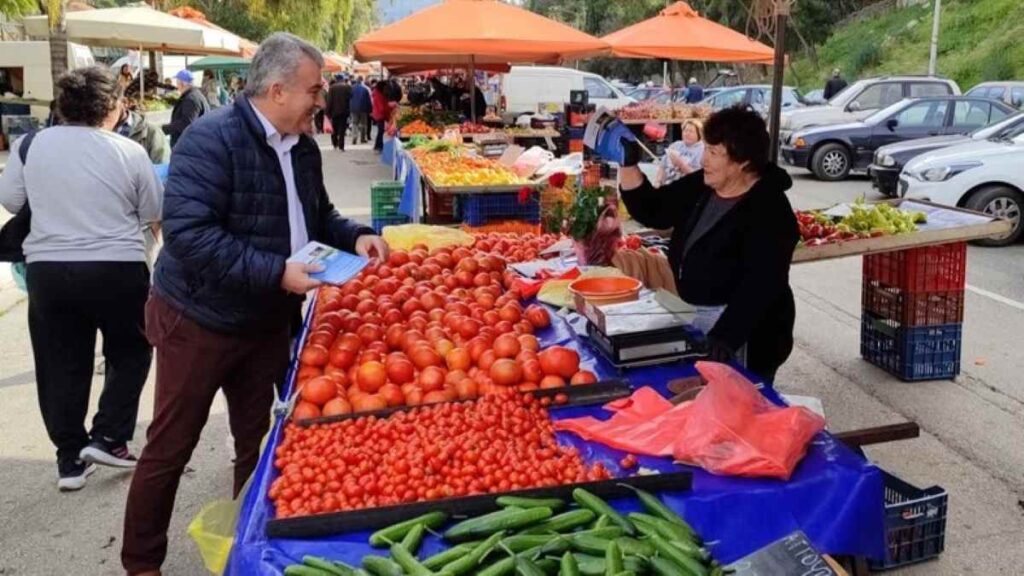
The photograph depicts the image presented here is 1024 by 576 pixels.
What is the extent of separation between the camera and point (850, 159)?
16797 millimetres

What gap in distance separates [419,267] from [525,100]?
62.4 ft

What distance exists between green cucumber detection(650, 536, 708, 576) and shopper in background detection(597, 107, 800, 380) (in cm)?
135

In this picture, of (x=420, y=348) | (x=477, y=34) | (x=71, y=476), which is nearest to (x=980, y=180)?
(x=477, y=34)

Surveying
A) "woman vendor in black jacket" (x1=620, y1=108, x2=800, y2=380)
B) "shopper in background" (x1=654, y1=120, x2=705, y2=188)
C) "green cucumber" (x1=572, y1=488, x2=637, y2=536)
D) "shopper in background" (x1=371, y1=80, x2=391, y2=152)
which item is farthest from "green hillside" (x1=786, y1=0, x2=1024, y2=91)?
"green cucumber" (x1=572, y1=488, x2=637, y2=536)

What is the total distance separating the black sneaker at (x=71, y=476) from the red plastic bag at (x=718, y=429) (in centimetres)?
305

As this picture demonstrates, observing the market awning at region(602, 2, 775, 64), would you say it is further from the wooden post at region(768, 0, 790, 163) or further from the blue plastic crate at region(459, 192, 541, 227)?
the wooden post at region(768, 0, 790, 163)

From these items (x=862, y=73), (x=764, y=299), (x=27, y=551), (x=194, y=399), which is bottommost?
(x=27, y=551)

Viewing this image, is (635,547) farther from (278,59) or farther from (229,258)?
(278,59)

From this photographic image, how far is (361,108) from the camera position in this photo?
88.0 feet

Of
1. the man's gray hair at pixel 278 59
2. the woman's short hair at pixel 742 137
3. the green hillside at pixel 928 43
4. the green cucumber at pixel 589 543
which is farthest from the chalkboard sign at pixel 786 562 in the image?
the green hillside at pixel 928 43

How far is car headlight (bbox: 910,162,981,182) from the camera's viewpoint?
11.0 m

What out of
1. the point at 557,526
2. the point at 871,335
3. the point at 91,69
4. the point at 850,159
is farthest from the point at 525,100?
the point at 557,526

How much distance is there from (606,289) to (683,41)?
515cm

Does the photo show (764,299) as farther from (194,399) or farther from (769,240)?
(194,399)
